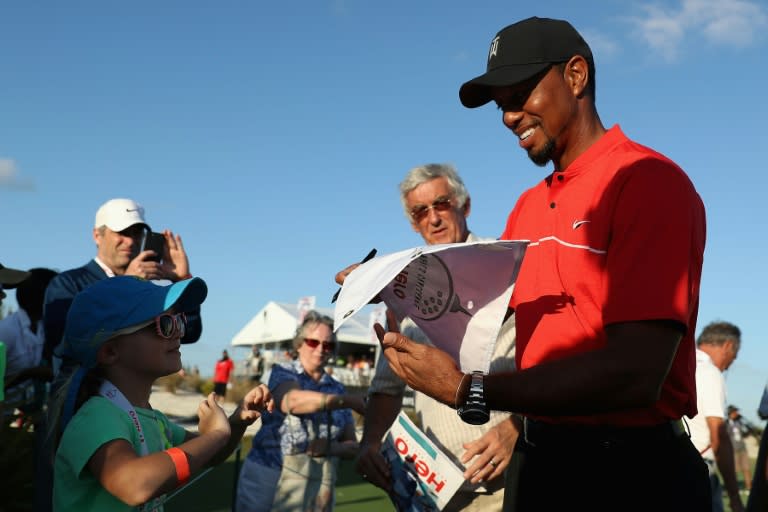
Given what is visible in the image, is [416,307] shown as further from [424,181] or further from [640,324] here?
[424,181]

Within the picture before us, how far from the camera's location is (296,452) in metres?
5.59

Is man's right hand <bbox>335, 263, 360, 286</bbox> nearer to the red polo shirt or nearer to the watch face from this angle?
the red polo shirt

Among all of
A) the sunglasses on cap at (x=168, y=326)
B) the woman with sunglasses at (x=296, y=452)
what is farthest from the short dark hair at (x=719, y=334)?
the sunglasses on cap at (x=168, y=326)

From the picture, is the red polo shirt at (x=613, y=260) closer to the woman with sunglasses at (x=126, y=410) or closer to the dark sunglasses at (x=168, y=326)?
the woman with sunglasses at (x=126, y=410)

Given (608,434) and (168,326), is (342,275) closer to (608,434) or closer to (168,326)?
(168,326)

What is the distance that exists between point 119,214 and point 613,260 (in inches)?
162

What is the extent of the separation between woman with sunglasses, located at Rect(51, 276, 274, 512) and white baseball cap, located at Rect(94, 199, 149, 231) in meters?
2.37

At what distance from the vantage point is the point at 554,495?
2.26 metres

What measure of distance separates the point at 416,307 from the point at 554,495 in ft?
2.11

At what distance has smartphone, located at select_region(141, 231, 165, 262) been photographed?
5418 mm

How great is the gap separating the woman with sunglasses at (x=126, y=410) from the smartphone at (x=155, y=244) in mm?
2287

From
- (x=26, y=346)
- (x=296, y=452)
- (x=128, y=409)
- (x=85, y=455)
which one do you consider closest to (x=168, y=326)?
(x=128, y=409)

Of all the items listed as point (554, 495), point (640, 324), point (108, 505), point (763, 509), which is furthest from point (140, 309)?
point (763, 509)

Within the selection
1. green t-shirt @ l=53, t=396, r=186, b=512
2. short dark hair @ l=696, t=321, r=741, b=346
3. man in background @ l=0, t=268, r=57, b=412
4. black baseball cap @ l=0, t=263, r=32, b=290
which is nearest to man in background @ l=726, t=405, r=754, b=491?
short dark hair @ l=696, t=321, r=741, b=346
